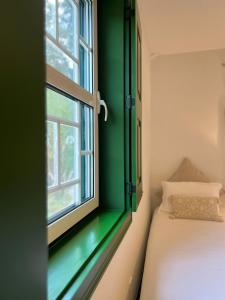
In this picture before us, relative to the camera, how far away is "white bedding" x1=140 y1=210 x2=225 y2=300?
143 centimetres

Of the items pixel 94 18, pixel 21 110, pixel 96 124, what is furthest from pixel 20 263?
pixel 94 18

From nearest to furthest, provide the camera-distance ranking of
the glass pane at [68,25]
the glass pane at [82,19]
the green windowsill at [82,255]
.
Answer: the green windowsill at [82,255], the glass pane at [68,25], the glass pane at [82,19]

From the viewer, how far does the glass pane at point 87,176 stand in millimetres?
1280

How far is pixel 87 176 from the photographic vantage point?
1329mm

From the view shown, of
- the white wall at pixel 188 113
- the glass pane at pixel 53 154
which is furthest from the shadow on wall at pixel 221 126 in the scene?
the glass pane at pixel 53 154

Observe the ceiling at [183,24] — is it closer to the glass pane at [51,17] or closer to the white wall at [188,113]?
the white wall at [188,113]

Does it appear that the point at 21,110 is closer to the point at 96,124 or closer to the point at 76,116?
the point at 76,116

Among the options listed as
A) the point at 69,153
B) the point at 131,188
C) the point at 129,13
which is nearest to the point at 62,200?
the point at 69,153

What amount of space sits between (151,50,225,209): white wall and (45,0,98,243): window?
6.62ft

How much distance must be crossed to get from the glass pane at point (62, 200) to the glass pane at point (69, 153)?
0.05 metres

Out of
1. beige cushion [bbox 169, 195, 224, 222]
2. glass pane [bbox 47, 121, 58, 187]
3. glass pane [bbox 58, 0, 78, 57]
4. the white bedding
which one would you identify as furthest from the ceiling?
the white bedding

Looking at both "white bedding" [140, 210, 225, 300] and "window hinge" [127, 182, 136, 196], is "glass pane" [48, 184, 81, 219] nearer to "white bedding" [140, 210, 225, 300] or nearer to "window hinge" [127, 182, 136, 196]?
"window hinge" [127, 182, 136, 196]

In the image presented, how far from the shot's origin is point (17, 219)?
0.34m

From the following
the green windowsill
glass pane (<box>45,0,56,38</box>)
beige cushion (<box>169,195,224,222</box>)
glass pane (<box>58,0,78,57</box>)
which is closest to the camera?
the green windowsill
